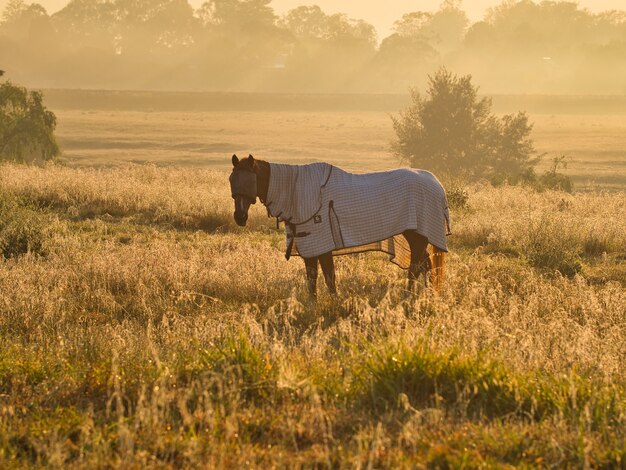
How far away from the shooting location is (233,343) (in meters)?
5.78

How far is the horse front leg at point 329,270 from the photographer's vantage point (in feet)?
28.6

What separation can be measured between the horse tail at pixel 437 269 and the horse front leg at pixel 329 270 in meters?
1.18

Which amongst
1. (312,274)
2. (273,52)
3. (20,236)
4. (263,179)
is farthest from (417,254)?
(273,52)

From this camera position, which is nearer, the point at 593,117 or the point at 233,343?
the point at 233,343

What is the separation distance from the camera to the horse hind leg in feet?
29.2

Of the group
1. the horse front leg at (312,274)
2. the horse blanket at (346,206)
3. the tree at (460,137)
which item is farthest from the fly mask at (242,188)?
the tree at (460,137)

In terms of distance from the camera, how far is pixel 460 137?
39625 millimetres

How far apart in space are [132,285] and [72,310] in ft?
3.87

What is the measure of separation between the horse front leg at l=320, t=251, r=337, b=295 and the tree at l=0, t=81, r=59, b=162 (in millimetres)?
31379

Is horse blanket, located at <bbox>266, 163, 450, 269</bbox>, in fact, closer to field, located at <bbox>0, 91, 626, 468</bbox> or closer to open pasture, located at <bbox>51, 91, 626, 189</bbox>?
field, located at <bbox>0, 91, 626, 468</bbox>

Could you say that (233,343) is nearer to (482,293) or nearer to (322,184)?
(322,184)

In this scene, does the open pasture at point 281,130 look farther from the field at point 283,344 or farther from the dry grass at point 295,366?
the dry grass at point 295,366

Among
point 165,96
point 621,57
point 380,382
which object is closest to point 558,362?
point 380,382

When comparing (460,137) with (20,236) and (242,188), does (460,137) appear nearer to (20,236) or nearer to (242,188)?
(20,236)
